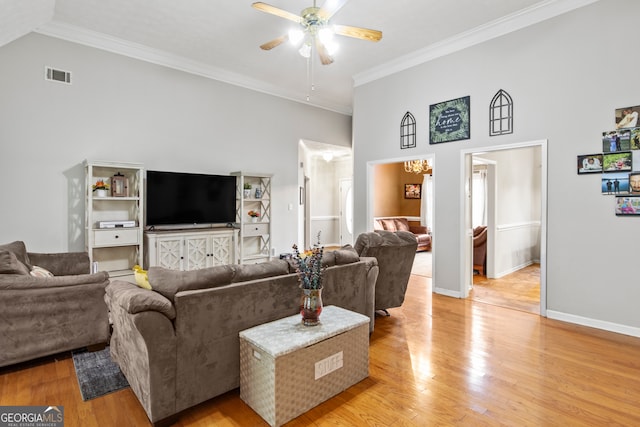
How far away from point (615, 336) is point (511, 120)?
2518 millimetres

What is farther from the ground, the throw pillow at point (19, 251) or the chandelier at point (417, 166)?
the chandelier at point (417, 166)

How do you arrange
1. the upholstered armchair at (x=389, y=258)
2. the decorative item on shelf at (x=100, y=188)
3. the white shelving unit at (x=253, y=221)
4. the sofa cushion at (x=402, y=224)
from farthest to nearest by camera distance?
1. the sofa cushion at (x=402, y=224)
2. the white shelving unit at (x=253, y=221)
3. the decorative item on shelf at (x=100, y=188)
4. the upholstered armchair at (x=389, y=258)

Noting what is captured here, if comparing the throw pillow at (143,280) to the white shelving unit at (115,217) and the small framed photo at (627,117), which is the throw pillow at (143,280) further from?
the small framed photo at (627,117)

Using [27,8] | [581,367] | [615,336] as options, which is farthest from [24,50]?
[615,336]

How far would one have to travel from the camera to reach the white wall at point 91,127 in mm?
3920

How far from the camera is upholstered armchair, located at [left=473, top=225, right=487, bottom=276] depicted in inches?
239

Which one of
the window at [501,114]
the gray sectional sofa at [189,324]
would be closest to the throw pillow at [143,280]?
the gray sectional sofa at [189,324]

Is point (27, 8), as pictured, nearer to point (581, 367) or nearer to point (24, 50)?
point (24, 50)

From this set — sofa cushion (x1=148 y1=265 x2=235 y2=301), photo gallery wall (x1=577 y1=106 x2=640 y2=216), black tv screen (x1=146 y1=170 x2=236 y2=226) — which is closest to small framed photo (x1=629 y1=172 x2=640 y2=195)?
photo gallery wall (x1=577 y1=106 x2=640 y2=216)

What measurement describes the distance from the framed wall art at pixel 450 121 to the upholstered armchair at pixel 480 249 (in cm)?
229

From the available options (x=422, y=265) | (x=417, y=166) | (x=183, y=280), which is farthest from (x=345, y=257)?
(x=417, y=166)

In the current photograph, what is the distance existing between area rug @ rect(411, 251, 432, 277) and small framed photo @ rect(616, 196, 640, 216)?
8.91 feet

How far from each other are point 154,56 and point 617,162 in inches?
230

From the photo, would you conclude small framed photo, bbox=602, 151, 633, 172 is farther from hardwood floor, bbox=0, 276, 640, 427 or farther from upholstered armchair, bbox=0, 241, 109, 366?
upholstered armchair, bbox=0, 241, 109, 366
